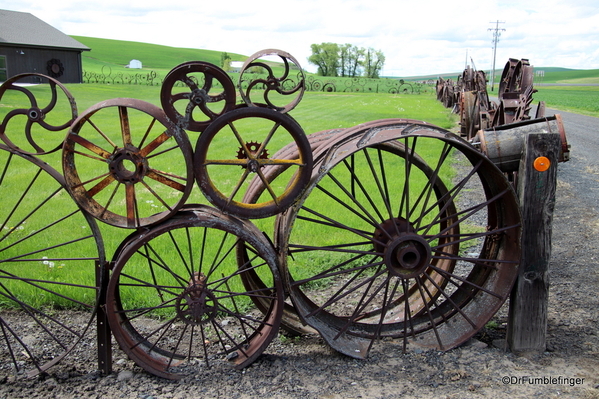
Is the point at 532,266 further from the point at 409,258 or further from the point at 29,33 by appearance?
the point at 29,33

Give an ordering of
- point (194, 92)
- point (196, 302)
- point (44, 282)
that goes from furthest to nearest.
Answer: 1. point (44, 282)
2. point (196, 302)
3. point (194, 92)

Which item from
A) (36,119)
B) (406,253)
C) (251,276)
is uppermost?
(36,119)

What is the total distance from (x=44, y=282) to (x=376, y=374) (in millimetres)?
2665

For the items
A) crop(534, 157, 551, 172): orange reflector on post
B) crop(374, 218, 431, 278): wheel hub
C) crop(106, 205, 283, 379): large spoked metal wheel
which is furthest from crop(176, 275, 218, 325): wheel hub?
crop(534, 157, 551, 172): orange reflector on post

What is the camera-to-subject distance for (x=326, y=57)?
321 ft

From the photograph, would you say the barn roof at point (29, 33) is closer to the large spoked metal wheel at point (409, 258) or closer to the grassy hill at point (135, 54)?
the large spoked metal wheel at point (409, 258)

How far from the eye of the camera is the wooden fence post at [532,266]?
3.90m

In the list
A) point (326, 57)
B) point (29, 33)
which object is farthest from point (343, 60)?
point (29, 33)

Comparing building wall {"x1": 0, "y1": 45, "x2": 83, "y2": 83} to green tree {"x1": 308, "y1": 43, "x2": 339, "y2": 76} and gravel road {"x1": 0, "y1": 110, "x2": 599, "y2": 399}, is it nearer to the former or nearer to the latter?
gravel road {"x1": 0, "y1": 110, "x2": 599, "y2": 399}

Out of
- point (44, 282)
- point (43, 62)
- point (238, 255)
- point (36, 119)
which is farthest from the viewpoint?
point (43, 62)

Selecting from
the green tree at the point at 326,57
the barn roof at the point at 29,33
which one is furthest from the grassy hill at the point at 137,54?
the barn roof at the point at 29,33

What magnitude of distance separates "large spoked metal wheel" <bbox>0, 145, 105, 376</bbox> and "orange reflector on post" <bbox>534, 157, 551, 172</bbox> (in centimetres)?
313

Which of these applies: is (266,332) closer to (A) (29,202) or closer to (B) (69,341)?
(B) (69,341)

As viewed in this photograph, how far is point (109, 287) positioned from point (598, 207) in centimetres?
752
